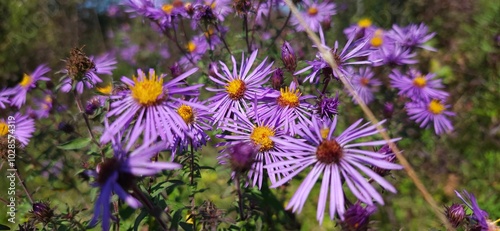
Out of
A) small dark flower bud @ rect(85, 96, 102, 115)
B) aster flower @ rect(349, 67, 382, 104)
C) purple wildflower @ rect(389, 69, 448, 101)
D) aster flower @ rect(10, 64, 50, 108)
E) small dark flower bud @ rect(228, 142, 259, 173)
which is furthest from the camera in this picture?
aster flower @ rect(349, 67, 382, 104)

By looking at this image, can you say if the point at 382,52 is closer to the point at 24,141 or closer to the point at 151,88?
the point at 151,88

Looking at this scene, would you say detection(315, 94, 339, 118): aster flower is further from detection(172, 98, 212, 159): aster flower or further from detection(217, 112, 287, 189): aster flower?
detection(172, 98, 212, 159): aster flower

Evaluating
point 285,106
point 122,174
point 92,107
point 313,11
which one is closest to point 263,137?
point 285,106

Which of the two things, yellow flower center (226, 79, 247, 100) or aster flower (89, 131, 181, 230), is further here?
yellow flower center (226, 79, 247, 100)

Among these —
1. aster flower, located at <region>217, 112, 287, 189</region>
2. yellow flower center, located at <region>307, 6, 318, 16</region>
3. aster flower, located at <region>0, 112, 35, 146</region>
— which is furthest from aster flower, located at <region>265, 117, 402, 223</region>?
yellow flower center, located at <region>307, 6, 318, 16</region>

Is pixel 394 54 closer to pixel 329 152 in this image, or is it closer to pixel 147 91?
pixel 329 152
